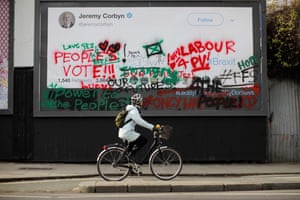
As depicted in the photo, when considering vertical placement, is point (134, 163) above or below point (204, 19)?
below

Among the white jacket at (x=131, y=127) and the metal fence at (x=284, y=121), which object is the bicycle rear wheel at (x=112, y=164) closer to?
the white jacket at (x=131, y=127)

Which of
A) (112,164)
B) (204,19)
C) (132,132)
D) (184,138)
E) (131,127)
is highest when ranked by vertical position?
(204,19)

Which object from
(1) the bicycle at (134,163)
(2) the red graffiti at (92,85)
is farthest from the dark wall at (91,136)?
(1) the bicycle at (134,163)

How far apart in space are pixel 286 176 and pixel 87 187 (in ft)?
15.9

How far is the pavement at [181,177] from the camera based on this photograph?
32.4 ft

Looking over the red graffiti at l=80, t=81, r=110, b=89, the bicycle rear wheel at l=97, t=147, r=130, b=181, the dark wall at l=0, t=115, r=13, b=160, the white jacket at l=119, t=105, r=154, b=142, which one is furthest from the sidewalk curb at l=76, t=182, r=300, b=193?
the dark wall at l=0, t=115, r=13, b=160

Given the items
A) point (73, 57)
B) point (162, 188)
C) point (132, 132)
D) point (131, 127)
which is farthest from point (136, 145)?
point (73, 57)

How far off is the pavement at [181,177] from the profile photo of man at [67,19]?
13.3ft

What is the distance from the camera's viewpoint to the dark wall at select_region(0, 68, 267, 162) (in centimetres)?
1392

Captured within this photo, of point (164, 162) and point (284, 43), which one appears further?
point (284, 43)

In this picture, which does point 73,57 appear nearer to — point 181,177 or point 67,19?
point 67,19

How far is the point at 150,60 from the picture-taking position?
14.0 meters

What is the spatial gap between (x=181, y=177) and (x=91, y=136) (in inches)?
139

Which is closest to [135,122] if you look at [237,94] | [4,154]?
[237,94]
